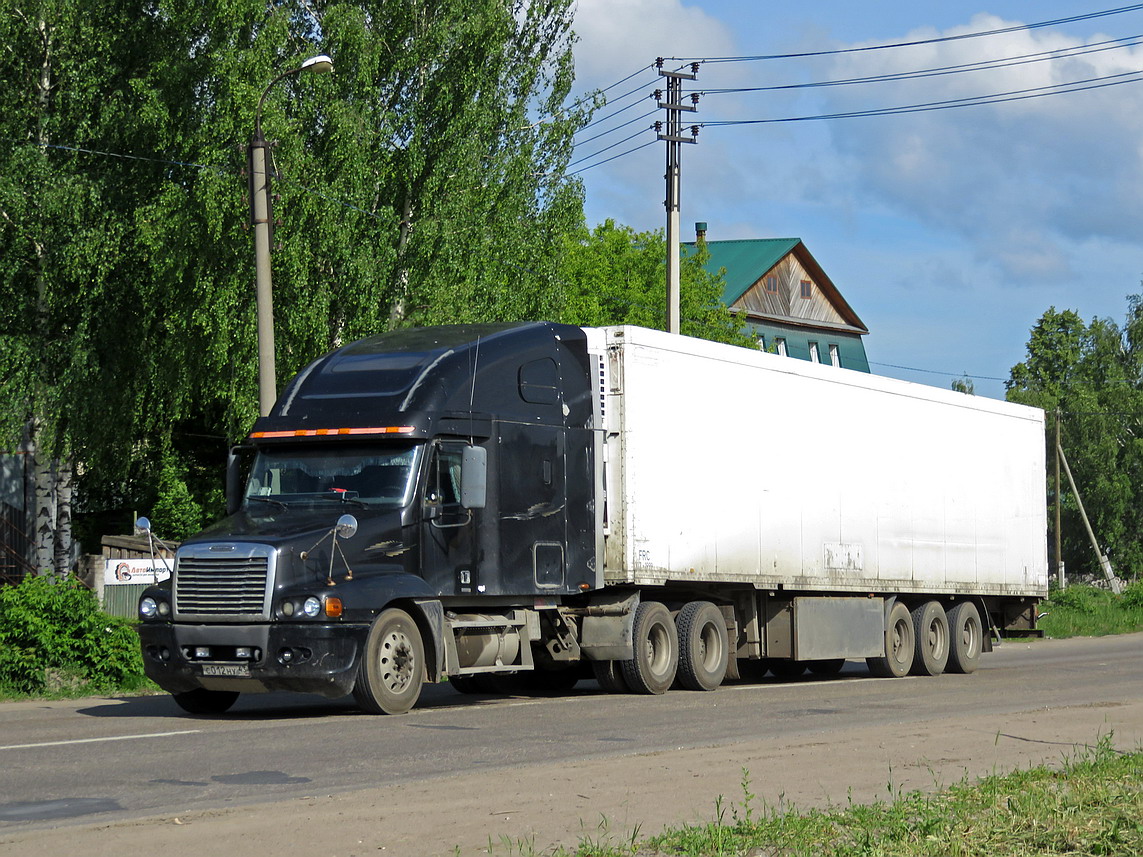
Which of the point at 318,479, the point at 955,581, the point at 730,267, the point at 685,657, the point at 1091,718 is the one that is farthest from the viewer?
the point at 730,267

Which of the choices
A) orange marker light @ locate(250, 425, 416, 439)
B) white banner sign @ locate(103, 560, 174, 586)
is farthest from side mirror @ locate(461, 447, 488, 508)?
white banner sign @ locate(103, 560, 174, 586)

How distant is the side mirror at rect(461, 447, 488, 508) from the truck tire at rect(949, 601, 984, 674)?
35.3ft

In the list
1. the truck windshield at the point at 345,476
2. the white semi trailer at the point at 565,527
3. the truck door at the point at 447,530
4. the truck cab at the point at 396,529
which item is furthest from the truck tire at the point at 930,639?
the truck windshield at the point at 345,476

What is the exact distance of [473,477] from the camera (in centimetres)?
1512

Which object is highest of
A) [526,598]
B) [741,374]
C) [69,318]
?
[69,318]

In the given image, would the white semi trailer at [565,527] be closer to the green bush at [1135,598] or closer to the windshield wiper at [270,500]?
the windshield wiper at [270,500]

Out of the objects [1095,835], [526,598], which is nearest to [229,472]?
[526,598]

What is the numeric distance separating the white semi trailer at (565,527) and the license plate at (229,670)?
2 cm

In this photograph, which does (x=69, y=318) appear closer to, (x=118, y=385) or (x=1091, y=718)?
(x=118, y=385)

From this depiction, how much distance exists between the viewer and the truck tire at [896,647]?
71.8ft

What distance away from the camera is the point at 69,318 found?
2956 cm

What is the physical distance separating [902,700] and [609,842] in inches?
401

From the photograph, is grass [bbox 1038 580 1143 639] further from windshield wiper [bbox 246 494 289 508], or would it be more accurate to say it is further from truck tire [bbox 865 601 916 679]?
windshield wiper [bbox 246 494 289 508]

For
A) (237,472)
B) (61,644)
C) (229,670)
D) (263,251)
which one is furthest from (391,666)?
(263,251)
